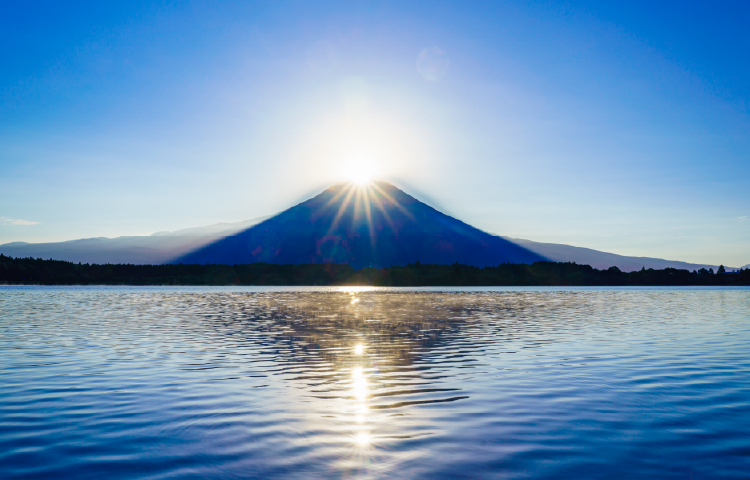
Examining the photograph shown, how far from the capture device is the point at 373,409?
15922 mm

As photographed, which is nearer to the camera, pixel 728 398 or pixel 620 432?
pixel 620 432

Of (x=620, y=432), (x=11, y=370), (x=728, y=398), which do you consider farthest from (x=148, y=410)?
(x=728, y=398)

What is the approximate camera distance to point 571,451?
1194cm

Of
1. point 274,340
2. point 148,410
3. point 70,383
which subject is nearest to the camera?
point 148,410

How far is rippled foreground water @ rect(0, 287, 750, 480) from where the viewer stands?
11.1 m

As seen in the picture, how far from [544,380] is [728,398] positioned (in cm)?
609

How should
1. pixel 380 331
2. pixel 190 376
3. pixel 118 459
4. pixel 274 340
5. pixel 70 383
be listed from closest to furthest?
1. pixel 118 459
2. pixel 70 383
3. pixel 190 376
4. pixel 274 340
5. pixel 380 331

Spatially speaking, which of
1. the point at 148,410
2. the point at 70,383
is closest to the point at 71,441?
the point at 148,410

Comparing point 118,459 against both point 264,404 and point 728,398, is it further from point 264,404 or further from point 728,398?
point 728,398

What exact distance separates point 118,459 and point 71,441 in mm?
2247

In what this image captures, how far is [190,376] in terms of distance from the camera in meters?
21.9

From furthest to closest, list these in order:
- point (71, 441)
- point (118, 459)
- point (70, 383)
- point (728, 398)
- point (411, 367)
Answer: point (411, 367) < point (70, 383) < point (728, 398) < point (71, 441) < point (118, 459)

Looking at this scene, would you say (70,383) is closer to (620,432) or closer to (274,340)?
(274,340)

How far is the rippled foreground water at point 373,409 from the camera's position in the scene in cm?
1109
